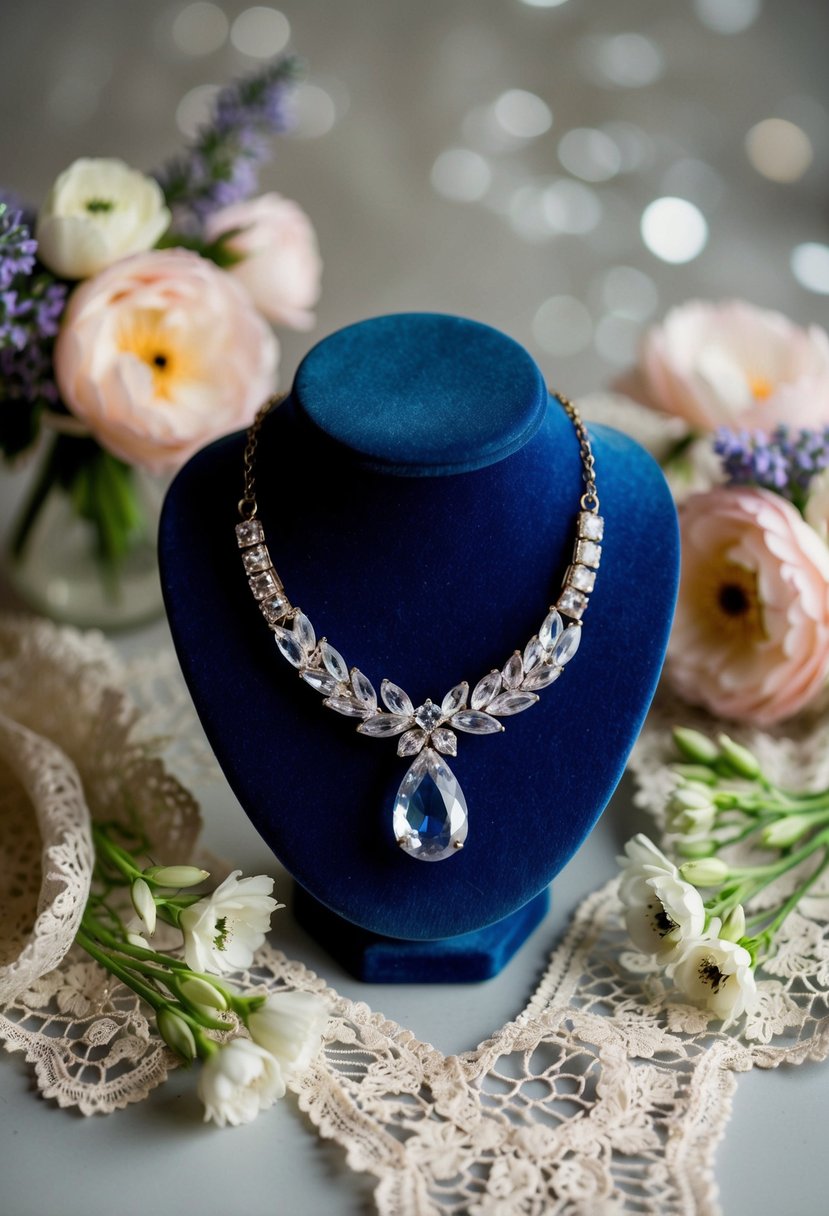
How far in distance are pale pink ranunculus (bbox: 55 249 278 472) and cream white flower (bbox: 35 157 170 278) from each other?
24 mm

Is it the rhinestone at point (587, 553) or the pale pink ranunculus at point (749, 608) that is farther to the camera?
the pale pink ranunculus at point (749, 608)

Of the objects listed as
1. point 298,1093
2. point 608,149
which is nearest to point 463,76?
point 608,149

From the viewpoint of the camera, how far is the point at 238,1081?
1046 millimetres

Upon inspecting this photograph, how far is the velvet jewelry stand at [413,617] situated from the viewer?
1.13 metres

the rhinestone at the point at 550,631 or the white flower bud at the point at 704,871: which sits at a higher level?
the rhinestone at the point at 550,631

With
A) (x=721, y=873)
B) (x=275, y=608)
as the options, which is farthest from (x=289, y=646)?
(x=721, y=873)

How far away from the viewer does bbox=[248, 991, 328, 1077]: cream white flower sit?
1.05 meters

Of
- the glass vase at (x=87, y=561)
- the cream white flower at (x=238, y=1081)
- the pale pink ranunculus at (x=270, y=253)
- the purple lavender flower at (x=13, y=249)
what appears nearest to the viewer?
the cream white flower at (x=238, y=1081)

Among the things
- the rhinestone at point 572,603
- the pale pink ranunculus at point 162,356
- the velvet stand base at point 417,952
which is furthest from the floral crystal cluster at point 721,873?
the pale pink ranunculus at point 162,356

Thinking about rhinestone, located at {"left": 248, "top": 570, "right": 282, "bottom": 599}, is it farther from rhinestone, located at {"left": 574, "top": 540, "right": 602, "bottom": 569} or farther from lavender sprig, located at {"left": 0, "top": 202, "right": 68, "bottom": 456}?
lavender sprig, located at {"left": 0, "top": 202, "right": 68, "bottom": 456}

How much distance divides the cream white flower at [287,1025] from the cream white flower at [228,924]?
0.24ft

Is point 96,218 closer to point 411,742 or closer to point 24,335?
point 24,335

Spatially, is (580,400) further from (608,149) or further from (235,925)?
(235,925)

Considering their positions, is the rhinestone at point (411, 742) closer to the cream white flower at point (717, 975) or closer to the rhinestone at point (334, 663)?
the rhinestone at point (334, 663)
